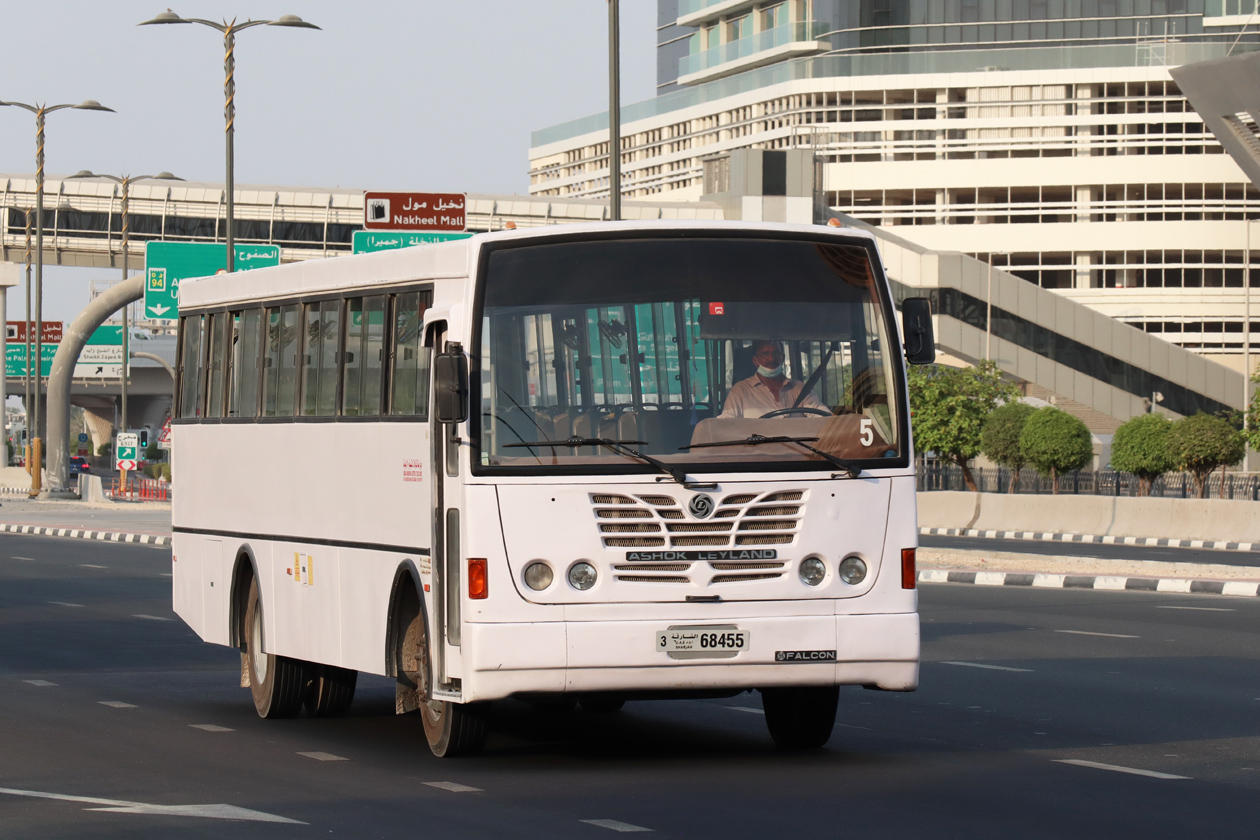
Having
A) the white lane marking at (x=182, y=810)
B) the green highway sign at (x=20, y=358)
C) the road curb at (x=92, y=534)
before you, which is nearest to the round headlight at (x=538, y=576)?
the white lane marking at (x=182, y=810)

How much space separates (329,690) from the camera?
511 inches

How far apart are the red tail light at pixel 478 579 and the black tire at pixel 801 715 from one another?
182 centimetres

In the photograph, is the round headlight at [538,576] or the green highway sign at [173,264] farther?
the green highway sign at [173,264]

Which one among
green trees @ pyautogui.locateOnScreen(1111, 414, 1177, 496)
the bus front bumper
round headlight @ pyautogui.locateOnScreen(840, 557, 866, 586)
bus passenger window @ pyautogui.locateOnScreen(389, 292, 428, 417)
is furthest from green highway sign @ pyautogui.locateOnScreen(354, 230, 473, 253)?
green trees @ pyautogui.locateOnScreen(1111, 414, 1177, 496)

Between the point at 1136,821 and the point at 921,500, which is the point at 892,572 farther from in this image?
the point at 921,500

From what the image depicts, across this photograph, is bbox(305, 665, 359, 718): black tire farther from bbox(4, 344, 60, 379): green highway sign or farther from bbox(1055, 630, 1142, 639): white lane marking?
bbox(4, 344, 60, 379): green highway sign

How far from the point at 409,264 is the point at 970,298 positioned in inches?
2731

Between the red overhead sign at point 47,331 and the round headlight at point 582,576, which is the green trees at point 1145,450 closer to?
the round headlight at point 582,576

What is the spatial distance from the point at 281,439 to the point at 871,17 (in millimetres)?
97850

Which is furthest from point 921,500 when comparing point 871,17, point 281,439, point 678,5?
point 678,5

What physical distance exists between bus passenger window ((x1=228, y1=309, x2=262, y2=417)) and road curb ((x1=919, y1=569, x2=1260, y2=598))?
1494cm

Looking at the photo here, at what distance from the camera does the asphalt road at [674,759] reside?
8516 mm

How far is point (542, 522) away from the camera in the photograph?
9.76m

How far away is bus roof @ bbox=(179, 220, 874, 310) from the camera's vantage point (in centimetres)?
1024
